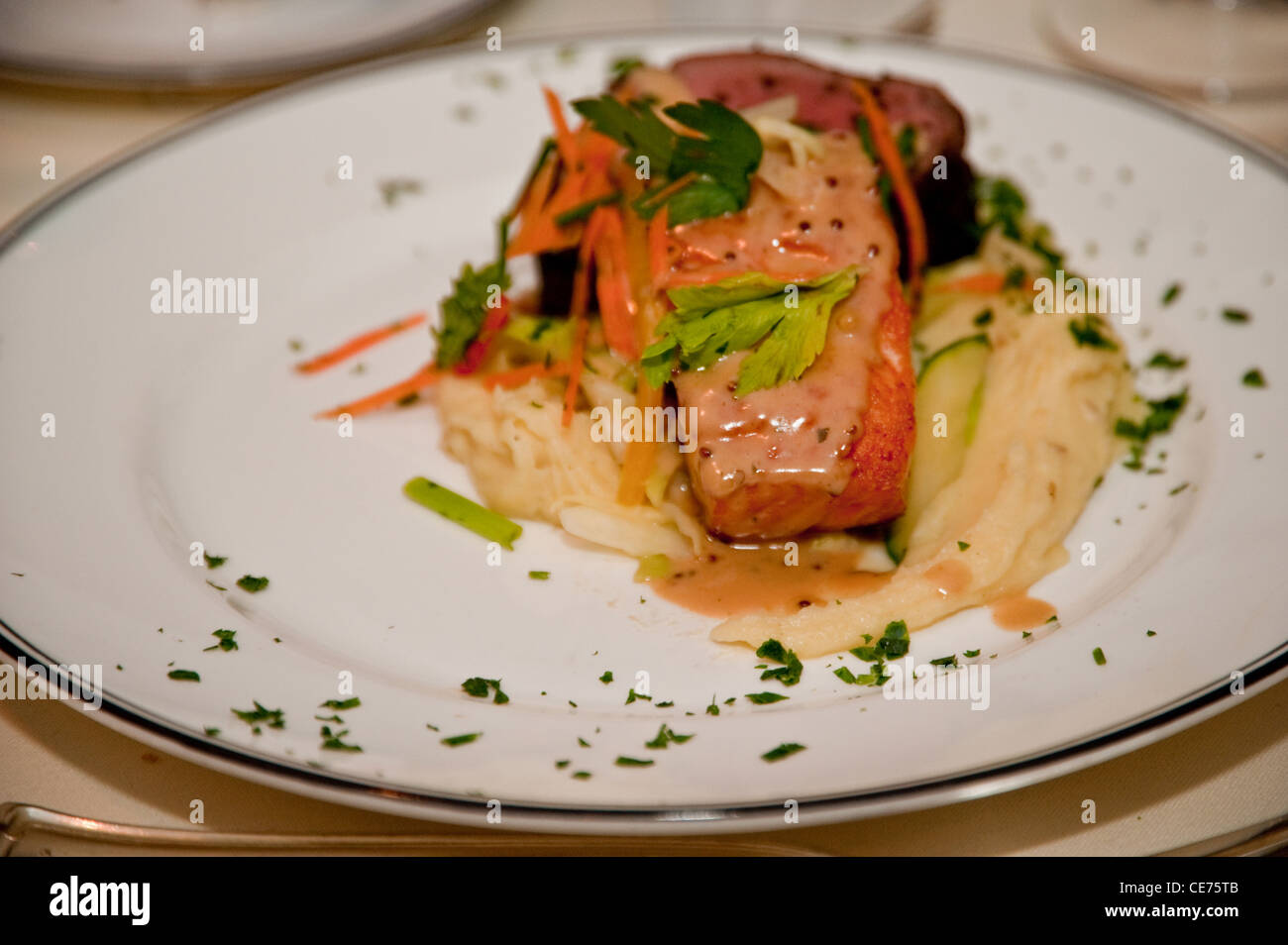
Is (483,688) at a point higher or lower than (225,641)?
lower

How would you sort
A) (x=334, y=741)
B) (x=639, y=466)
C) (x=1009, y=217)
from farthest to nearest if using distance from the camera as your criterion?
(x=1009, y=217) → (x=639, y=466) → (x=334, y=741)

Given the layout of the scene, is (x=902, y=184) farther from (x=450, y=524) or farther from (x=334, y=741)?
(x=334, y=741)

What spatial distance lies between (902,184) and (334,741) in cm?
299

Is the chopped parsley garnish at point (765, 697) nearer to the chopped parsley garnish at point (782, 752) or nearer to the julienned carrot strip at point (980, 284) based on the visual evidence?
the chopped parsley garnish at point (782, 752)

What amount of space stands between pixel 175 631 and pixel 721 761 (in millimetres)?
1529

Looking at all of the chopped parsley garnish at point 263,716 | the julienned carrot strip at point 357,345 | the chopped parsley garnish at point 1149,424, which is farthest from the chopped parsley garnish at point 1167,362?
the chopped parsley garnish at point 263,716

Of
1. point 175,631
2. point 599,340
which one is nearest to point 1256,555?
point 599,340

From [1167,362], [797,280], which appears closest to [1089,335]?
[1167,362]

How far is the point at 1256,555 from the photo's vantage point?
331 centimetres

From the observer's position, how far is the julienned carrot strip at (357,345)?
455 centimetres

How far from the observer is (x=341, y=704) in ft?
9.68

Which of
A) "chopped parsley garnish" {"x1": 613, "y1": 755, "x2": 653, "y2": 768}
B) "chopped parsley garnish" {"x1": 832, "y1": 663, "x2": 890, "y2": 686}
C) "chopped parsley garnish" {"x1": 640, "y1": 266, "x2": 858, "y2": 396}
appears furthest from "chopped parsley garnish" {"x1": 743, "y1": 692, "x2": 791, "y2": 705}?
"chopped parsley garnish" {"x1": 640, "y1": 266, "x2": 858, "y2": 396}

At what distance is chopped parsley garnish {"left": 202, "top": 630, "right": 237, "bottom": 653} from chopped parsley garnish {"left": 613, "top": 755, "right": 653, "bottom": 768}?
3.70ft
